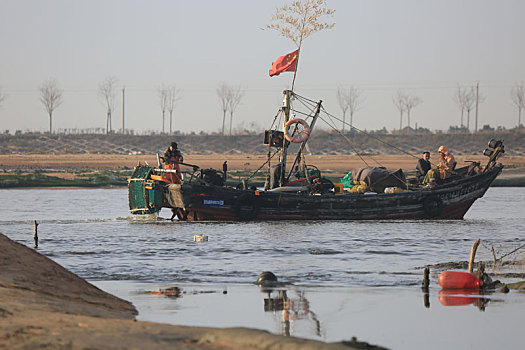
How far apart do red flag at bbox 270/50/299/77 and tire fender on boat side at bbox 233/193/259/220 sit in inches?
190

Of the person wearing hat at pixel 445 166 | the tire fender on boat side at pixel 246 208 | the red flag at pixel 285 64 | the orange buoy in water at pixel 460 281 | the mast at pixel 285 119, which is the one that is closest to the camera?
the orange buoy in water at pixel 460 281

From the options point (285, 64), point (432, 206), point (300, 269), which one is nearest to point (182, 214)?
point (285, 64)

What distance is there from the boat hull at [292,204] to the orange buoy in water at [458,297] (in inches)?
541

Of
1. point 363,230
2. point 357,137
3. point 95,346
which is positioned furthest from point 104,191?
point 357,137

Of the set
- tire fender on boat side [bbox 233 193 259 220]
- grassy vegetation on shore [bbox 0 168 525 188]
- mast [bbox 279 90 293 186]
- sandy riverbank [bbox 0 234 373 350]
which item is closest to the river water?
tire fender on boat side [bbox 233 193 259 220]

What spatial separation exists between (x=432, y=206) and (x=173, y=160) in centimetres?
896

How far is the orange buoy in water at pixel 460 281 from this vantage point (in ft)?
44.8

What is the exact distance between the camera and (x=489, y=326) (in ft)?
35.2

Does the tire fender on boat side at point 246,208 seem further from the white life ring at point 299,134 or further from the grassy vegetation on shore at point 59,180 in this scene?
the grassy vegetation on shore at point 59,180

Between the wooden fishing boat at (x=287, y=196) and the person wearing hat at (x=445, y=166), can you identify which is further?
the person wearing hat at (x=445, y=166)

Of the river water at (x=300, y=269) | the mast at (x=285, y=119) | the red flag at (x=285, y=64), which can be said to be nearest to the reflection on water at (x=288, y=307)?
the river water at (x=300, y=269)

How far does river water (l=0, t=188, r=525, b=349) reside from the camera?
35.6 ft

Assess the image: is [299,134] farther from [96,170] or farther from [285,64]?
[96,170]

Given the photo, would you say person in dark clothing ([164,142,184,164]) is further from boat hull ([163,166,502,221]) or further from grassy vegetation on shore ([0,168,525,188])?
grassy vegetation on shore ([0,168,525,188])
